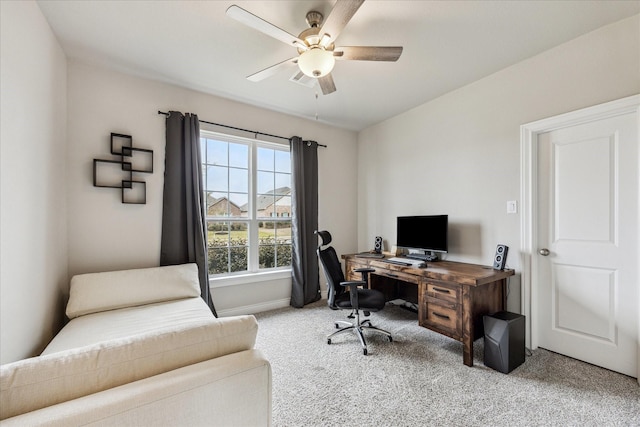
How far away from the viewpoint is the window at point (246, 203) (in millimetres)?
3246

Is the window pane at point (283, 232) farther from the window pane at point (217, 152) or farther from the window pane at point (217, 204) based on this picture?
the window pane at point (217, 152)

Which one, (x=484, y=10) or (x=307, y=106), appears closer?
(x=484, y=10)

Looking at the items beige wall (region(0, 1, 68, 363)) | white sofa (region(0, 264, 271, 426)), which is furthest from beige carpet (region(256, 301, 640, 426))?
beige wall (region(0, 1, 68, 363))

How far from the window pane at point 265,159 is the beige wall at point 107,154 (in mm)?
315

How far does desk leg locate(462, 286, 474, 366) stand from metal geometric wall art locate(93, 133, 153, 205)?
3.13 m

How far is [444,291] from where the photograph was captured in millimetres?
2395

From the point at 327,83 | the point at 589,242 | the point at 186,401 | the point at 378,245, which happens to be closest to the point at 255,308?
the point at 378,245

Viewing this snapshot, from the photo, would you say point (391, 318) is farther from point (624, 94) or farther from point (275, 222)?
point (624, 94)

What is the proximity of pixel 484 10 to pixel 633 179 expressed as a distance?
1647 mm

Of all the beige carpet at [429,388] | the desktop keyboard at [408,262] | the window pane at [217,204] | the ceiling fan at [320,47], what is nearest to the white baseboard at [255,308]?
the beige carpet at [429,388]

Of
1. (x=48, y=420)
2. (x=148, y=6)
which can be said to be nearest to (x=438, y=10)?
(x=148, y=6)

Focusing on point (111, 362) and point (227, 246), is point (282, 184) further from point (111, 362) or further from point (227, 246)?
point (111, 362)

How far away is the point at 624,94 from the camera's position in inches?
78.6

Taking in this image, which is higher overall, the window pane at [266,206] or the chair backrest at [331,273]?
the window pane at [266,206]
